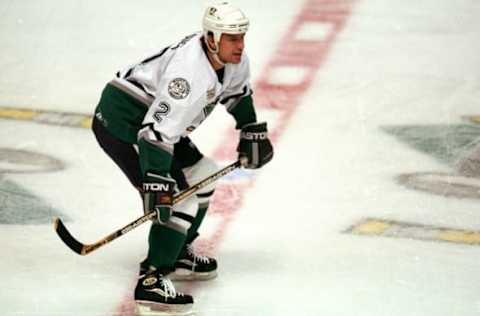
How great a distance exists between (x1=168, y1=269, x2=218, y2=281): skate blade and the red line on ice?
0.23 metres

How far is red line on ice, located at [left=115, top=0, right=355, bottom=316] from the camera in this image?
5.59 metres

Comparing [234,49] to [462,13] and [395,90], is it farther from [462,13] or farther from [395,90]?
[462,13]

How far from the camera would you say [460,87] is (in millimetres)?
6879

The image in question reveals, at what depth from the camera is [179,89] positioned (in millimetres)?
4484

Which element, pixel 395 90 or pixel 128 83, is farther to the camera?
pixel 395 90

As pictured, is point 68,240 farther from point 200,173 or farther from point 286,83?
point 286,83

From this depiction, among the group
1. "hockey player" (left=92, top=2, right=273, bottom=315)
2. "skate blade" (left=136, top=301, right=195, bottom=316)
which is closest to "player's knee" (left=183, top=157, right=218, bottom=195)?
"hockey player" (left=92, top=2, right=273, bottom=315)

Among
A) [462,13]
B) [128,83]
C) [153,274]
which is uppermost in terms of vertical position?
[128,83]

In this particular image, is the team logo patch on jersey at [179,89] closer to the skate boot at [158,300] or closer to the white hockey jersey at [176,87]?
the white hockey jersey at [176,87]

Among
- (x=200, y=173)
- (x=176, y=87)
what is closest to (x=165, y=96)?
(x=176, y=87)

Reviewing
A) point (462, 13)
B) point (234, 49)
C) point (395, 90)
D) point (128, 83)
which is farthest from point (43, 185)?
point (462, 13)

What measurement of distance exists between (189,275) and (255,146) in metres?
0.50

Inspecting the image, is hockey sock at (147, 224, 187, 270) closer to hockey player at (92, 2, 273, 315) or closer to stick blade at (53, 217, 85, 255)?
hockey player at (92, 2, 273, 315)

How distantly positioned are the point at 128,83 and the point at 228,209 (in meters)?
0.97
